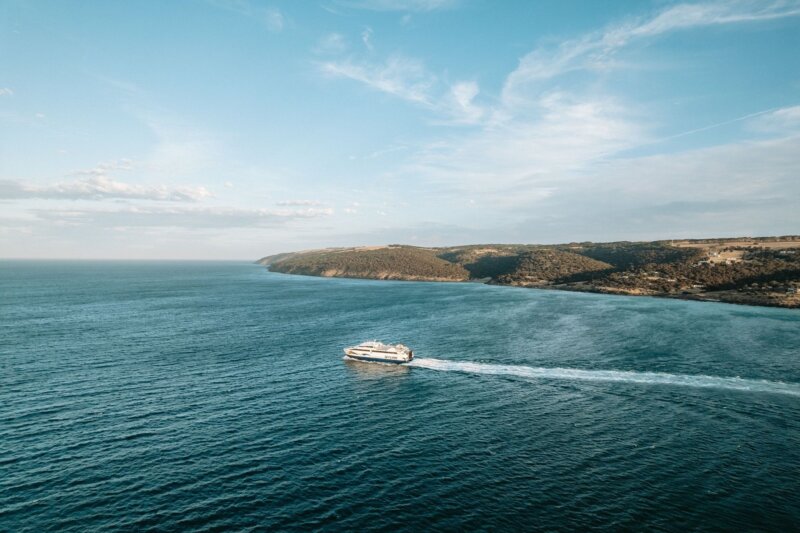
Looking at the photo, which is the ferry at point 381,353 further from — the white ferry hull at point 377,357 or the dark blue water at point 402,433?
the dark blue water at point 402,433

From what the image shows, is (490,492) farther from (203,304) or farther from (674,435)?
(203,304)

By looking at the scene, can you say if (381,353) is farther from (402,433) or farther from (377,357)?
(402,433)

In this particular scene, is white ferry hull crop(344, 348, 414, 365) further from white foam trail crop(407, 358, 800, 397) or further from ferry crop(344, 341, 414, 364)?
white foam trail crop(407, 358, 800, 397)

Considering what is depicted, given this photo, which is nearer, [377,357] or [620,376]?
[620,376]

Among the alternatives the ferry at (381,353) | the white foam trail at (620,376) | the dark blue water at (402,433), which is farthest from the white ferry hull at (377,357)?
the dark blue water at (402,433)

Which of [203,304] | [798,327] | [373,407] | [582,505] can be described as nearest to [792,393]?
[582,505]

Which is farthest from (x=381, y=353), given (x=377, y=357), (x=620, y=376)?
(x=620, y=376)

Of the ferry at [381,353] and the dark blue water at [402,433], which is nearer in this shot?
the dark blue water at [402,433]
